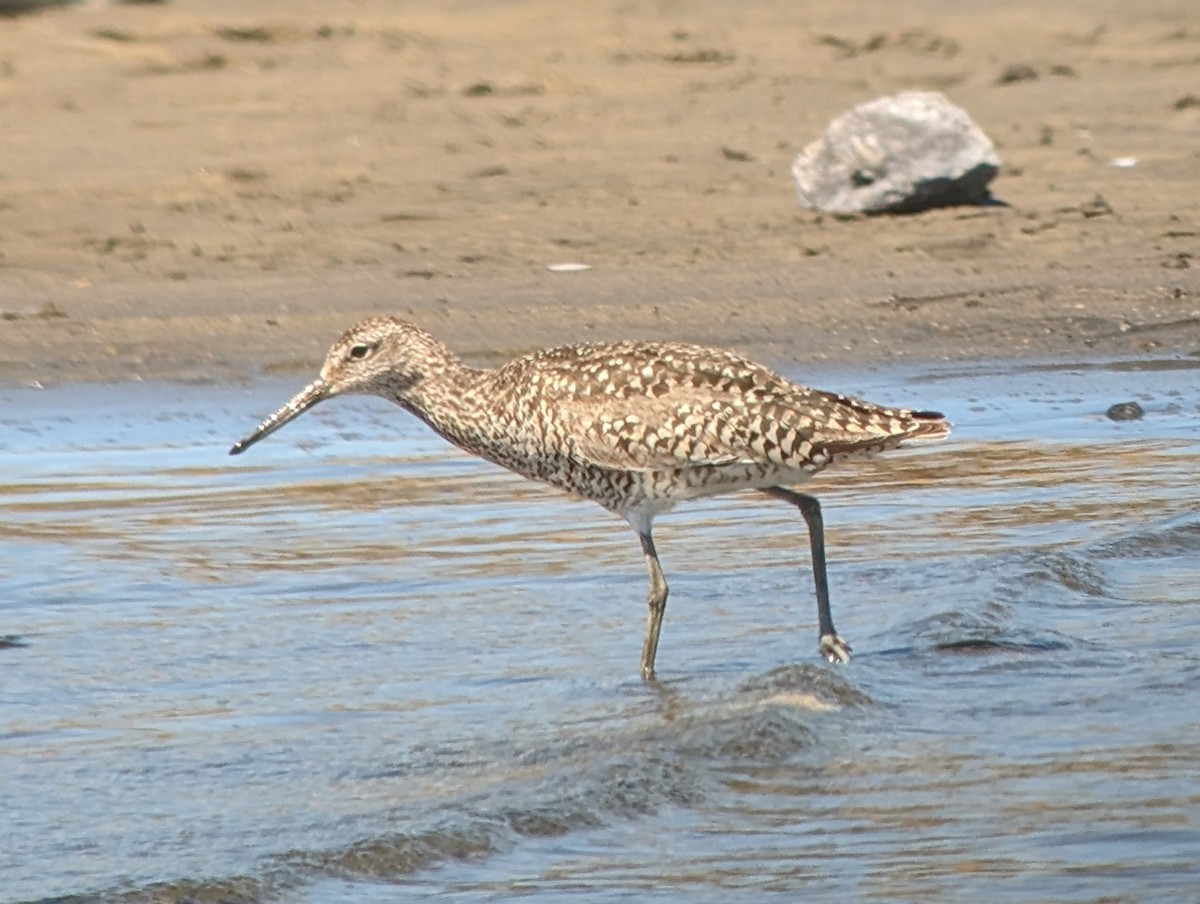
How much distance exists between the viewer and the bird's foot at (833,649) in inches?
280

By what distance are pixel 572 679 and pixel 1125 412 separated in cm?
411

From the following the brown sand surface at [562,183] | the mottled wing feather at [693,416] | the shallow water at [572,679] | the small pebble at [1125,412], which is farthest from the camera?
the brown sand surface at [562,183]

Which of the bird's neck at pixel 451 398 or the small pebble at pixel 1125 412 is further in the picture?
the small pebble at pixel 1125 412

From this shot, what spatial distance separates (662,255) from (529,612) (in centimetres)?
518

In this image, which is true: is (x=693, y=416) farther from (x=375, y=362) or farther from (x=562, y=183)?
(x=562, y=183)

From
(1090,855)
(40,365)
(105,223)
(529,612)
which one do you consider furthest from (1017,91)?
(1090,855)

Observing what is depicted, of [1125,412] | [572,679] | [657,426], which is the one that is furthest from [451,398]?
[1125,412]

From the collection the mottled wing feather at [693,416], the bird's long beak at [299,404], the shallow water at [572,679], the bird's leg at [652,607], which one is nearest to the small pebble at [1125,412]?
the shallow water at [572,679]

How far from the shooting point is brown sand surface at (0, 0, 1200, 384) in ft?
37.9

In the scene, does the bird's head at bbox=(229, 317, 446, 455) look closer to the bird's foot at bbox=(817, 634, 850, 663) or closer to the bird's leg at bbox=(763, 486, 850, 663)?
the bird's leg at bbox=(763, 486, 850, 663)

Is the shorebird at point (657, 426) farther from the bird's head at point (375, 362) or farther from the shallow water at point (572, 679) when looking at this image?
the shallow water at point (572, 679)

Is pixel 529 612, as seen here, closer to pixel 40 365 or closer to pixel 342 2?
pixel 40 365

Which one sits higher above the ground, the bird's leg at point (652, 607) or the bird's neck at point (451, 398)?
the bird's neck at point (451, 398)

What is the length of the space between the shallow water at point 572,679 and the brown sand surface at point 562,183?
148 centimetres
